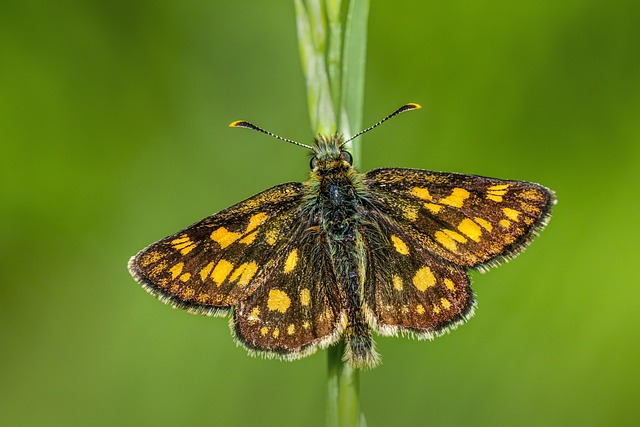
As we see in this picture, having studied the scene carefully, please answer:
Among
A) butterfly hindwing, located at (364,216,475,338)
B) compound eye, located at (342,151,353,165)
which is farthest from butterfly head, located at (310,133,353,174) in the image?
butterfly hindwing, located at (364,216,475,338)

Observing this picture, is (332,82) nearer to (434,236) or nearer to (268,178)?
(434,236)

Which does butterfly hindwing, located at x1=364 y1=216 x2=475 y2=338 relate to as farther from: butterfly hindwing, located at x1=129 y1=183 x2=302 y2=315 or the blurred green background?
the blurred green background

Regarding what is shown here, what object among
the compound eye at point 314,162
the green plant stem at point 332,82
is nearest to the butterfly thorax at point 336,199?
the compound eye at point 314,162

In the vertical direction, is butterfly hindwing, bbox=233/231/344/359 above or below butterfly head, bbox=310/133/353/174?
below

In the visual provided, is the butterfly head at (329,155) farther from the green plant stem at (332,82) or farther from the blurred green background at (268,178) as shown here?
the blurred green background at (268,178)

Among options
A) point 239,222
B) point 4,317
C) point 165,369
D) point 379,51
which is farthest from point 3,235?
point 379,51

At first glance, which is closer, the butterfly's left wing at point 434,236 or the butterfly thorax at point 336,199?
the butterfly's left wing at point 434,236

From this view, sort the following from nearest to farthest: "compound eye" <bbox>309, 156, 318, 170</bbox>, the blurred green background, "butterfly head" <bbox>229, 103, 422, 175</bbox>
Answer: "butterfly head" <bbox>229, 103, 422, 175</bbox>
"compound eye" <bbox>309, 156, 318, 170</bbox>
the blurred green background

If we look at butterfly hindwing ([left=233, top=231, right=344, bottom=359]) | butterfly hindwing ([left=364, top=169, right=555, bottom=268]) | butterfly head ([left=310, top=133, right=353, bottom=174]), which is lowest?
butterfly hindwing ([left=233, top=231, right=344, bottom=359])
